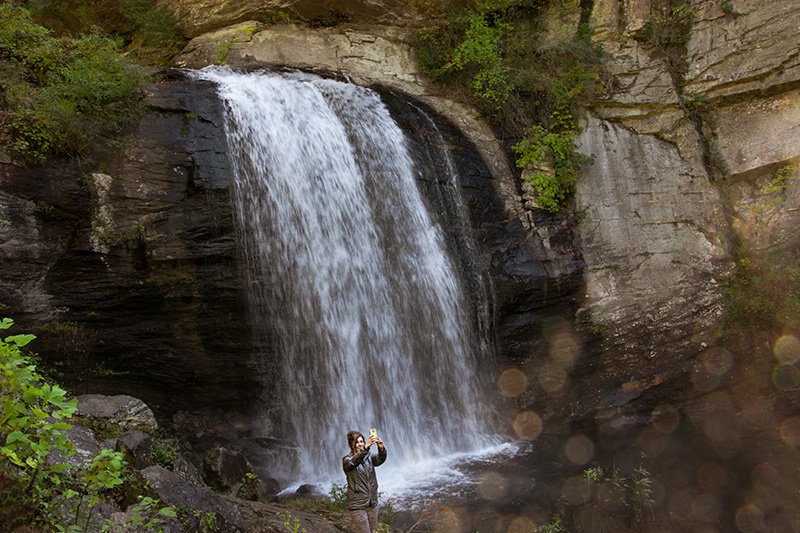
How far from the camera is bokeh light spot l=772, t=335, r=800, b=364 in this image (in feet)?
35.1

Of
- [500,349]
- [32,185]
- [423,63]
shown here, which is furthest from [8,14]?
[500,349]

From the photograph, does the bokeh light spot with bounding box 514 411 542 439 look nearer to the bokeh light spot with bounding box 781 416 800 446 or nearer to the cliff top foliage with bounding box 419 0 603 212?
the bokeh light spot with bounding box 781 416 800 446

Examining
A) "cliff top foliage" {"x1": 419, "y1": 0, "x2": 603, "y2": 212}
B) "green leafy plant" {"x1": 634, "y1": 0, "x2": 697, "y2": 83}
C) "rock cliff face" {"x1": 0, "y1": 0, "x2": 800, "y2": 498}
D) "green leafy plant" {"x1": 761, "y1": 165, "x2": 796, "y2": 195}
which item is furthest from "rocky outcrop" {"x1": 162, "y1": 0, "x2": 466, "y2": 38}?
"green leafy plant" {"x1": 761, "y1": 165, "x2": 796, "y2": 195}

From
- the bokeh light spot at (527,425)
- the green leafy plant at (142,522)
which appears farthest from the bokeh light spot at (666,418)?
the green leafy plant at (142,522)

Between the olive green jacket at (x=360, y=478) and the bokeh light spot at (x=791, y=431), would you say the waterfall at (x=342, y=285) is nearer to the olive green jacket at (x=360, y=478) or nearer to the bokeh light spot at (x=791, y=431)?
the olive green jacket at (x=360, y=478)

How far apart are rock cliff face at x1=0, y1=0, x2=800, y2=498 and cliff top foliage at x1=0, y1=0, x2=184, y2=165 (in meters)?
0.34

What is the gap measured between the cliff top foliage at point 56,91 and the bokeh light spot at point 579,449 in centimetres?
873

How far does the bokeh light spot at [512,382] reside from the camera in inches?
417

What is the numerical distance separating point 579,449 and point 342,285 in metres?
4.90

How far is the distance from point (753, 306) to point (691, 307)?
1166mm

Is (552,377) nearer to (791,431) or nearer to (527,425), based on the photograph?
(527,425)

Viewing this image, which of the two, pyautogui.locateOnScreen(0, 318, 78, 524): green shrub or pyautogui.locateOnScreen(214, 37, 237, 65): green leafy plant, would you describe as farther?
pyautogui.locateOnScreen(214, 37, 237, 65): green leafy plant

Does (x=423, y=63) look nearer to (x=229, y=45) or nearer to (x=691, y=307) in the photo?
(x=229, y=45)

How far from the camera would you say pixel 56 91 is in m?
7.99
